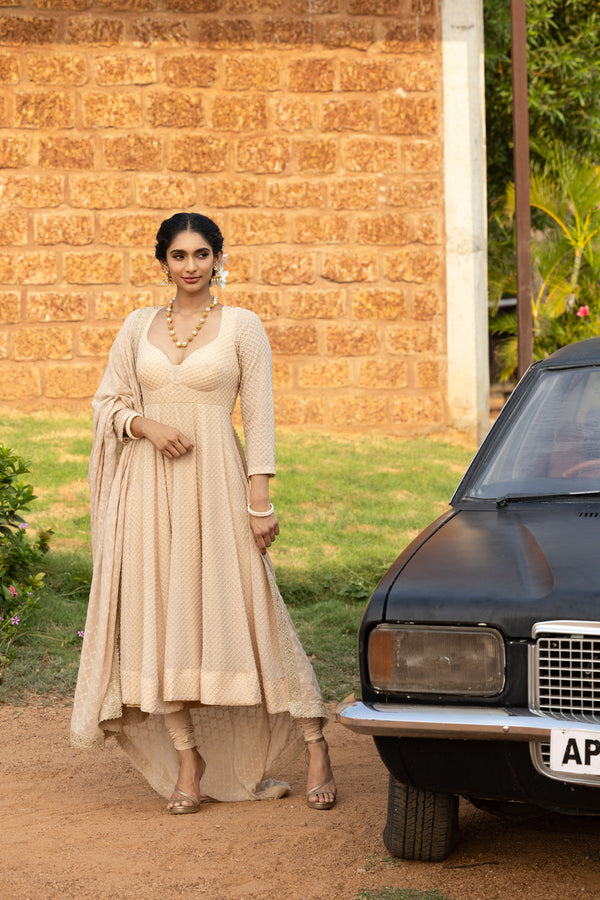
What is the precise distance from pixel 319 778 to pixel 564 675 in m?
1.44

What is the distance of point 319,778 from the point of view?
4.22 m

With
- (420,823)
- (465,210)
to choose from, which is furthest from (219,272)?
(465,210)

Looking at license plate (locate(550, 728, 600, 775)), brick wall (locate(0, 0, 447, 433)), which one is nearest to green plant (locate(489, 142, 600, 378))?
brick wall (locate(0, 0, 447, 433))

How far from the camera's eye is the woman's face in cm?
422

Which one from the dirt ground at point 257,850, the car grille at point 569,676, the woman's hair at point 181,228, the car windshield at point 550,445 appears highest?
the woman's hair at point 181,228

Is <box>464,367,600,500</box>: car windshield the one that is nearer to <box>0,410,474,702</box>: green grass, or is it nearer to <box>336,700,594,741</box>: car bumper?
<box>336,700,594,741</box>: car bumper

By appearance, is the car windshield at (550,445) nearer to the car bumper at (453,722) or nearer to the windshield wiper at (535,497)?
the windshield wiper at (535,497)

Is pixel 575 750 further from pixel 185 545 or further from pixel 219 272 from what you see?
pixel 219 272

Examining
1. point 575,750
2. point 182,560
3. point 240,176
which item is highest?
point 240,176

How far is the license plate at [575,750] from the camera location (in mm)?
2938

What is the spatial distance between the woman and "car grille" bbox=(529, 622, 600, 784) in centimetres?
127

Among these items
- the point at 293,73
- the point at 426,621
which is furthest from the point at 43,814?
the point at 293,73

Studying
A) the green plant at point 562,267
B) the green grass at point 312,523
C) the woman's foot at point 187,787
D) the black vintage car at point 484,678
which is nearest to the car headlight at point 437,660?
the black vintage car at point 484,678

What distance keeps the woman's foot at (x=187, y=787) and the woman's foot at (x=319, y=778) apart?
392mm
